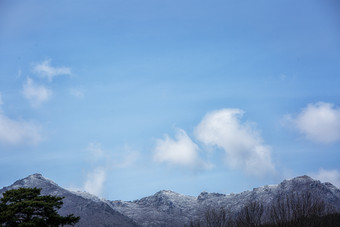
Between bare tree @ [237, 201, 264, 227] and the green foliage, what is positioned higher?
bare tree @ [237, 201, 264, 227]

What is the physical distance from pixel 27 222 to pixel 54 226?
415cm

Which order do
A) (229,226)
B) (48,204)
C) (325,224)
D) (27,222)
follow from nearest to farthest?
1. (27,222)
2. (48,204)
3. (325,224)
4. (229,226)

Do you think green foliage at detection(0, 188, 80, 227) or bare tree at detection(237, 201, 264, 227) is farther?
bare tree at detection(237, 201, 264, 227)

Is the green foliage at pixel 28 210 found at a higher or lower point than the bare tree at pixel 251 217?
lower

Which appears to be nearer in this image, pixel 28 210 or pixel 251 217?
pixel 28 210

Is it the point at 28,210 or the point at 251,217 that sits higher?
the point at 251,217

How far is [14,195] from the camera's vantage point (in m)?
44.7

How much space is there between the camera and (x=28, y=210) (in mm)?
42656

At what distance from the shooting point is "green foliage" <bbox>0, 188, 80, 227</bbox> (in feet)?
139

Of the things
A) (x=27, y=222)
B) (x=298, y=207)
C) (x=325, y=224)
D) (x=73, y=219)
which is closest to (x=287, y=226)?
(x=298, y=207)

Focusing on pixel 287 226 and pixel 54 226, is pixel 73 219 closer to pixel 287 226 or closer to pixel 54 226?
pixel 54 226

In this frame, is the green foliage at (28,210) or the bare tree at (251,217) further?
the bare tree at (251,217)

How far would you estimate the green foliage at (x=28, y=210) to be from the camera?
42.3m

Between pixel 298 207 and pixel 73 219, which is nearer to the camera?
pixel 73 219
